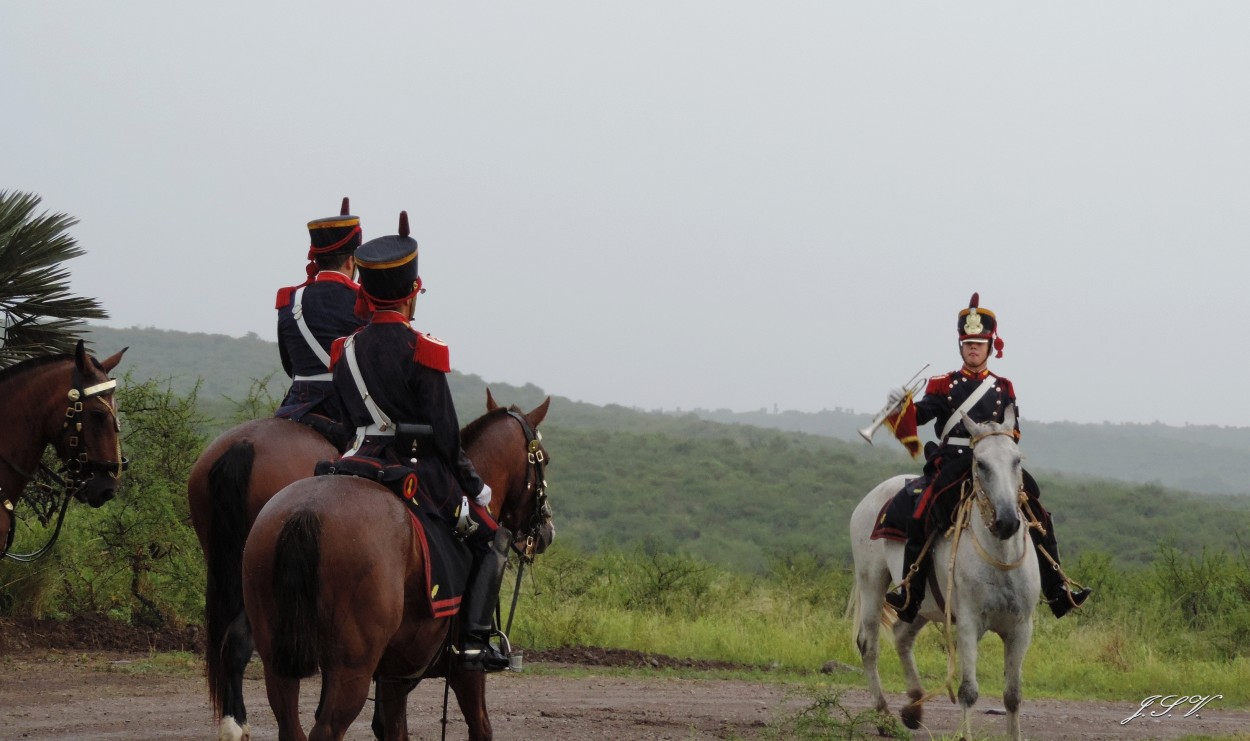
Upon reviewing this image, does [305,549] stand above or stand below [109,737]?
above

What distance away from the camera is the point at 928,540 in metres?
9.70

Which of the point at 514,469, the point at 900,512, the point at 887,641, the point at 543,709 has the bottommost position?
the point at 887,641

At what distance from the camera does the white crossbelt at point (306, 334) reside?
769 cm

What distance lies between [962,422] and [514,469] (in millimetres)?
3753

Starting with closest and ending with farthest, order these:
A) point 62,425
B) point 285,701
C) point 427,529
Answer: point 285,701 < point 427,529 < point 62,425

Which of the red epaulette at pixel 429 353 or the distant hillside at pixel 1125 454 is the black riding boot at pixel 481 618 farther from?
the distant hillside at pixel 1125 454

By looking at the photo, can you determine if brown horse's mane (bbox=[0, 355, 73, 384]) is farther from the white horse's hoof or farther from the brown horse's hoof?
the brown horse's hoof

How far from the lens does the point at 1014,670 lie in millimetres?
8977

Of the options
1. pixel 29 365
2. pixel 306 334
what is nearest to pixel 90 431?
pixel 29 365

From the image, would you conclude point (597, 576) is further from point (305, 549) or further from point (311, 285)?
point (305, 549)

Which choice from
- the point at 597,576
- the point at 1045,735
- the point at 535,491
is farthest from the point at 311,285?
the point at 597,576

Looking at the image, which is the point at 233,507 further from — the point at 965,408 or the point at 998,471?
the point at 965,408

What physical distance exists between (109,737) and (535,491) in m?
3.62

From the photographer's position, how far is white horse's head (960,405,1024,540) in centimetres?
848
